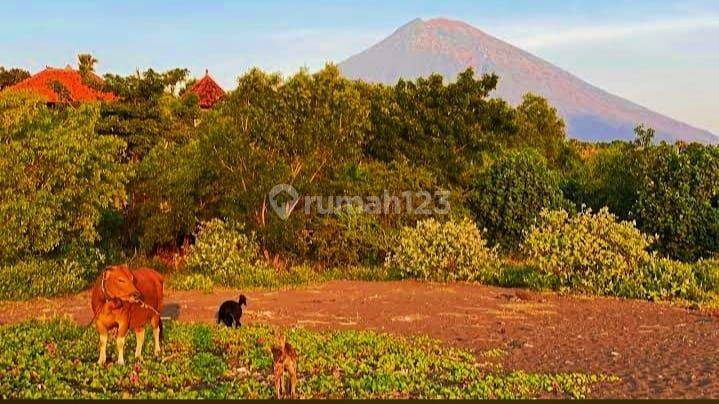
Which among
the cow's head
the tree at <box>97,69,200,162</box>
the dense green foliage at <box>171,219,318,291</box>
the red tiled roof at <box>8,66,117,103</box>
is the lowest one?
the dense green foliage at <box>171,219,318,291</box>

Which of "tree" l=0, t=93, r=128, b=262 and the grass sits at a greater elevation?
"tree" l=0, t=93, r=128, b=262

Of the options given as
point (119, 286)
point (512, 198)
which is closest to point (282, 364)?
point (119, 286)

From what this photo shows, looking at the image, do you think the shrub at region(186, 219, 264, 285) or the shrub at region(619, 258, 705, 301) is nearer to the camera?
the shrub at region(619, 258, 705, 301)

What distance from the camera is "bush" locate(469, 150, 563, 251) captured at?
2630cm

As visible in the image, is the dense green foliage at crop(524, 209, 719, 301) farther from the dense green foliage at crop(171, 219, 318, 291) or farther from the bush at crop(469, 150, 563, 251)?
the dense green foliage at crop(171, 219, 318, 291)

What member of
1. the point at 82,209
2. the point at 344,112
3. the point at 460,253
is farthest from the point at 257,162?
the point at 460,253

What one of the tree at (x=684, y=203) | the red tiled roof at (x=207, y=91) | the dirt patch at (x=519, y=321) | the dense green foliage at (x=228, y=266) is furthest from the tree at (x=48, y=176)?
the red tiled roof at (x=207, y=91)

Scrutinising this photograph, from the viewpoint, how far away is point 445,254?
70.9 ft

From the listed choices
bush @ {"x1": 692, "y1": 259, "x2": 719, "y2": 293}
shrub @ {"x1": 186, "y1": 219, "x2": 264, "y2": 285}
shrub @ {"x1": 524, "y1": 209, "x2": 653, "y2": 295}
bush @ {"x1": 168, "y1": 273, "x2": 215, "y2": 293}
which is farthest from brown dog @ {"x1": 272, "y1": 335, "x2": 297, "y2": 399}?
bush @ {"x1": 692, "y1": 259, "x2": 719, "y2": 293}

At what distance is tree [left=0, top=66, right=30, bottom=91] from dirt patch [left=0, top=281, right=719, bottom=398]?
41059 mm

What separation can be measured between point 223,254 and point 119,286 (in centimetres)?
1169

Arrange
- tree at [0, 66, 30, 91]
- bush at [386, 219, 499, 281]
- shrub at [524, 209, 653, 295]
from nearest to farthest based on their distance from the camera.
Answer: shrub at [524, 209, 653, 295] < bush at [386, 219, 499, 281] < tree at [0, 66, 30, 91]

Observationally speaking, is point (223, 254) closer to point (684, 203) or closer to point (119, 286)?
point (119, 286)

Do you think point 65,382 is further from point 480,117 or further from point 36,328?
point 480,117
